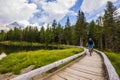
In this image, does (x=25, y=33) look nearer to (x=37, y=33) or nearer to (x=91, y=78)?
(x=37, y=33)

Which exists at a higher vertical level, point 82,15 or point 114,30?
point 82,15

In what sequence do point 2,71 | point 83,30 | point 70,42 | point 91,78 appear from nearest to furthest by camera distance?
1. point 91,78
2. point 2,71
3. point 83,30
4. point 70,42

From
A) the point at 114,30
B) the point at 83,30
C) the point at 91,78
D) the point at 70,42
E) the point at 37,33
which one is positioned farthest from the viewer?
the point at 37,33

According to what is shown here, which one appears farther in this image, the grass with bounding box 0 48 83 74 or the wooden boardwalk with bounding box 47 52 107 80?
Answer: the grass with bounding box 0 48 83 74

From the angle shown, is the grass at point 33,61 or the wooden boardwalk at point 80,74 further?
the grass at point 33,61

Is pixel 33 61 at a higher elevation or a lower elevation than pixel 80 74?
→ lower

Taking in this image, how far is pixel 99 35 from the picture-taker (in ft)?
185

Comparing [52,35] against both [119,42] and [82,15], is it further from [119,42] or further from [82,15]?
[119,42]

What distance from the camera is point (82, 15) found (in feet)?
188

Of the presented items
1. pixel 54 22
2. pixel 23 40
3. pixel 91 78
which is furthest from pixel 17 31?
pixel 91 78

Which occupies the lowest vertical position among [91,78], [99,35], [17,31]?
[91,78]

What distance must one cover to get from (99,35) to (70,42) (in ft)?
87.8

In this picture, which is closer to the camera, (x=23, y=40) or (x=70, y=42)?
(x=70, y=42)

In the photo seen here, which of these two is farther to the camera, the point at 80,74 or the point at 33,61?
the point at 33,61
